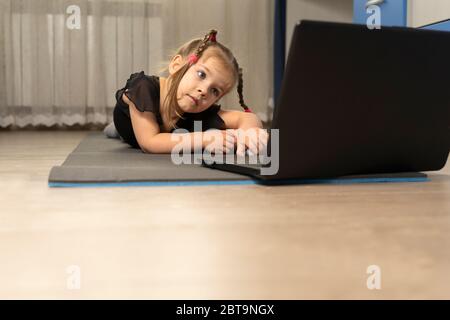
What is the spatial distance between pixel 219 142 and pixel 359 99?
0.39m

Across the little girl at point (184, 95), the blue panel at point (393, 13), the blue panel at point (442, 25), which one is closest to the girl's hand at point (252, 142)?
the little girl at point (184, 95)

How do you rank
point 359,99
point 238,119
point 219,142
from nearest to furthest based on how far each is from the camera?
1. point 359,99
2. point 219,142
3. point 238,119

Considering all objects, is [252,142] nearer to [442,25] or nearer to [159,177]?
[159,177]

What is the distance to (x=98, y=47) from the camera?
2680mm

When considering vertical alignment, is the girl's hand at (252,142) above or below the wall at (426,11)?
below

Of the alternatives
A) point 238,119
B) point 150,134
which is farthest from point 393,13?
point 150,134

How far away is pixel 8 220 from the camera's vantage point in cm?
59

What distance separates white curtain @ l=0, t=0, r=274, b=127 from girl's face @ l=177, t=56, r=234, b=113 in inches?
59.2

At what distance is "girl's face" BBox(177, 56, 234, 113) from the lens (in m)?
1.19

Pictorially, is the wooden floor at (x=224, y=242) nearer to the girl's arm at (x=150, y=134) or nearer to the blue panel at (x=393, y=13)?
the girl's arm at (x=150, y=134)

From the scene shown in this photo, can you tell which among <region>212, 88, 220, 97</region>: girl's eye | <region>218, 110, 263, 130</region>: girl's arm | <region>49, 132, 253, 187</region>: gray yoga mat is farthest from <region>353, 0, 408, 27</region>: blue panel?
<region>49, 132, 253, 187</region>: gray yoga mat

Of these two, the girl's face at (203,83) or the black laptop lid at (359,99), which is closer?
the black laptop lid at (359,99)

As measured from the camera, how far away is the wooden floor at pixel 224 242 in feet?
1.22

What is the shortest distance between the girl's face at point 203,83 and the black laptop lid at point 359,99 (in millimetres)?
423
